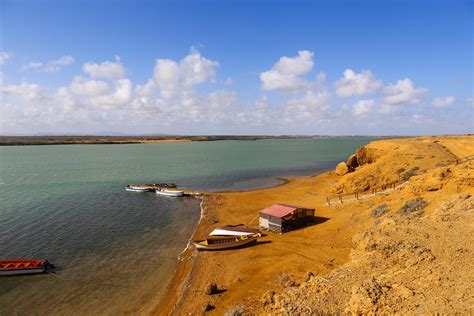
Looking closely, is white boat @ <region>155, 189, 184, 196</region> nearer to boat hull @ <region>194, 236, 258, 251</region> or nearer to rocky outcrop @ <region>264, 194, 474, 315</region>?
boat hull @ <region>194, 236, 258, 251</region>

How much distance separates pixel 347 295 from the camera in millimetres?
15211

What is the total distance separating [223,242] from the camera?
99.9ft

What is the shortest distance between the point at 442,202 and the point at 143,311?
28.4m

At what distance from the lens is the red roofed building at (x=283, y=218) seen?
3372 cm

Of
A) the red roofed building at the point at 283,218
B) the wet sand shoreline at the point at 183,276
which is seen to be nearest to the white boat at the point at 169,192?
the wet sand shoreline at the point at 183,276

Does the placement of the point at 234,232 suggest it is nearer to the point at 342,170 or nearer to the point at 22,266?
the point at 22,266

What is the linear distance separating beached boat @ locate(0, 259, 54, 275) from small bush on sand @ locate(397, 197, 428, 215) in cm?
3607

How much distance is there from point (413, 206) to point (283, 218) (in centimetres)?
1406

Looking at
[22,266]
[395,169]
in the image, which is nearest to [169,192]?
[22,266]

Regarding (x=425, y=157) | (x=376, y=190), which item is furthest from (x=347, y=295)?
(x=425, y=157)

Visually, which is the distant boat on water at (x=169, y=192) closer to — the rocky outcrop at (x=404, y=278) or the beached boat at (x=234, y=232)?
the beached boat at (x=234, y=232)

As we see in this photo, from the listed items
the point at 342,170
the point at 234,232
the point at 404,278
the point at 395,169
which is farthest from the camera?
the point at 342,170

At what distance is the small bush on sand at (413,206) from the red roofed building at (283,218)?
37.3ft

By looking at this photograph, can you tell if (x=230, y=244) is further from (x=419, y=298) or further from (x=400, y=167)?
(x=400, y=167)
